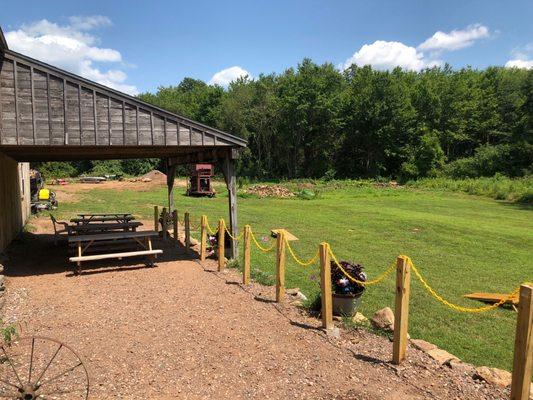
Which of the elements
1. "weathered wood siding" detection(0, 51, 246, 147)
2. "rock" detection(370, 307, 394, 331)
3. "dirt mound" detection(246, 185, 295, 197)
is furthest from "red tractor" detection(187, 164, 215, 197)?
"rock" detection(370, 307, 394, 331)

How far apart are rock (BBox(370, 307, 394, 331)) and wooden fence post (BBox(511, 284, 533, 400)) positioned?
7.96 feet

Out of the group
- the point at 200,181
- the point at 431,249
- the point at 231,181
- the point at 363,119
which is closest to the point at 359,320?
the point at 231,181

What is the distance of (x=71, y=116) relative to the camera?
28.8 ft

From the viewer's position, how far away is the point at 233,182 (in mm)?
10727

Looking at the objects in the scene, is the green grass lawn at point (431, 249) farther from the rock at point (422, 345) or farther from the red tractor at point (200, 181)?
the red tractor at point (200, 181)

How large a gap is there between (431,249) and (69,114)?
1115 centimetres

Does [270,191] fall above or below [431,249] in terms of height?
above

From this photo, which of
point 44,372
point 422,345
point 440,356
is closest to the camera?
point 44,372

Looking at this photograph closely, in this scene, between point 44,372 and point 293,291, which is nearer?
point 44,372

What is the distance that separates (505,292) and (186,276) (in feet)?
23.2

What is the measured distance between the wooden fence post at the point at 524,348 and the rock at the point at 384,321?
2426 millimetres

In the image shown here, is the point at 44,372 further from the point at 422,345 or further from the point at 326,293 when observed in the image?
the point at 422,345

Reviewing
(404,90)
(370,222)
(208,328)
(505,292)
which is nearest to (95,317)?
(208,328)

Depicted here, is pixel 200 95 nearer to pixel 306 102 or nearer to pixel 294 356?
pixel 306 102
